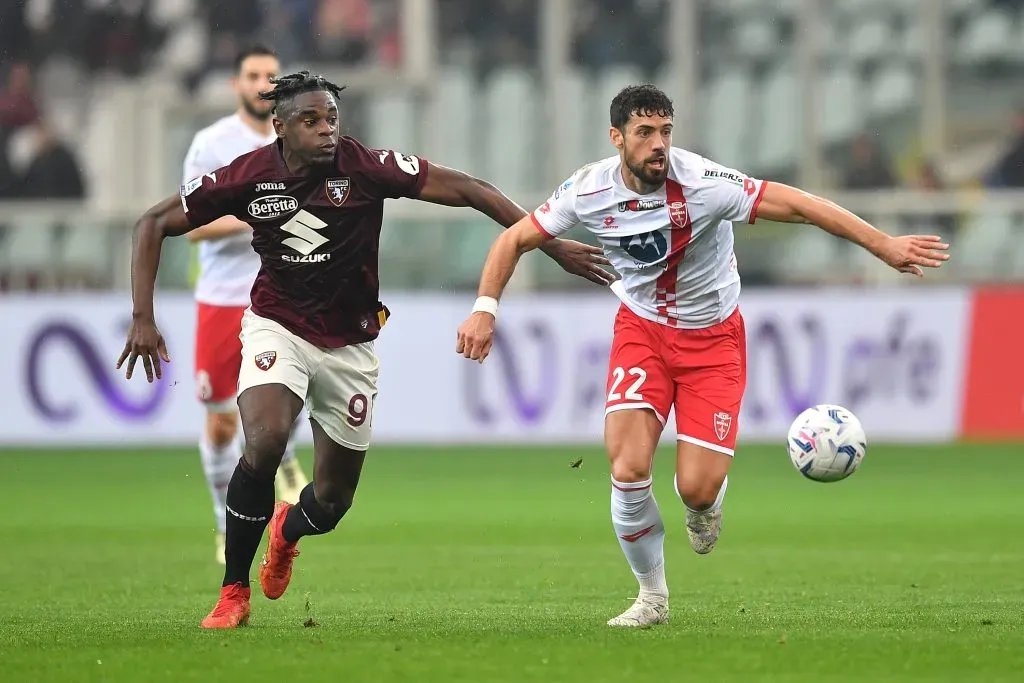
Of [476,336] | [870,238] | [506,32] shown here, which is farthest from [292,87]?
[506,32]

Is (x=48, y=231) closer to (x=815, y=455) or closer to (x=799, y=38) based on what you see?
(x=799, y=38)

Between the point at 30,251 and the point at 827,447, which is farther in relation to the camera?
the point at 30,251

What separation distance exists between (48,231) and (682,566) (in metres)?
10.7

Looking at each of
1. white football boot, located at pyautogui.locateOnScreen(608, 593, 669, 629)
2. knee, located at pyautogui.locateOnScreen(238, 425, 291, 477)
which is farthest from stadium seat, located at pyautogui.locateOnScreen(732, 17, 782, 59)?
knee, located at pyautogui.locateOnScreen(238, 425, 291, 477)

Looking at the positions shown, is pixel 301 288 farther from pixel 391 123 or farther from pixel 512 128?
pixel 512 128

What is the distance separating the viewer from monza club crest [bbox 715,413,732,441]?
8133mm

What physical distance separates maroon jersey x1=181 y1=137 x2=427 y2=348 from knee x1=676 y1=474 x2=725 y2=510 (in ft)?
5.17

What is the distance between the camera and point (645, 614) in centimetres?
764

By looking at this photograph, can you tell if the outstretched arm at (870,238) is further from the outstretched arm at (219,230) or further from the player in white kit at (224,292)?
the player in white kit at (224,292)

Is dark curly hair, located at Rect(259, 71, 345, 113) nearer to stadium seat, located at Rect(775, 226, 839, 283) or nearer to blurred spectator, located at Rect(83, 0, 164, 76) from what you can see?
stadium seat, located at Rect(775, 226, 839, 283)

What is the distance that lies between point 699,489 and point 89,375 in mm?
10871

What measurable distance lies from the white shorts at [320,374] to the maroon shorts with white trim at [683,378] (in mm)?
1101

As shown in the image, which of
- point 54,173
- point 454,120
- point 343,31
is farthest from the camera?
point 343,31

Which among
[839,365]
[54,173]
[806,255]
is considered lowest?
[839,365]
